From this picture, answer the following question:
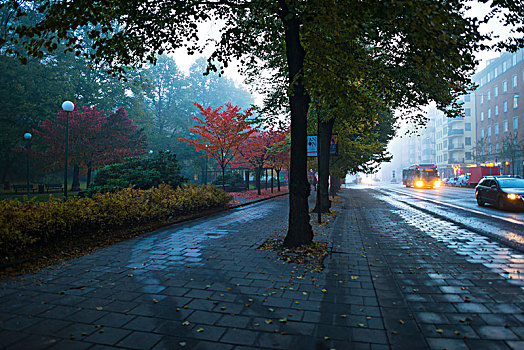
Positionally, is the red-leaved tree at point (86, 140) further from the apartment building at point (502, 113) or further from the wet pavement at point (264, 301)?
the apartment building at point (502, 113)

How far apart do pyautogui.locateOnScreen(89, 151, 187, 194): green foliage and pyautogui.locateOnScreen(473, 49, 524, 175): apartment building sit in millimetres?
49771

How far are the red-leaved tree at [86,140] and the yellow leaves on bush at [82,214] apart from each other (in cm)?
1743

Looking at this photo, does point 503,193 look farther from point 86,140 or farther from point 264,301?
point 86,140

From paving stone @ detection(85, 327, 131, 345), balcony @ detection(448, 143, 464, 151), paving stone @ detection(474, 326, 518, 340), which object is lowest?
paving stone @ detection(474, 326, 518, 340)

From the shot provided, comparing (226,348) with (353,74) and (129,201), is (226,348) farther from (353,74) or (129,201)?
(129,201)

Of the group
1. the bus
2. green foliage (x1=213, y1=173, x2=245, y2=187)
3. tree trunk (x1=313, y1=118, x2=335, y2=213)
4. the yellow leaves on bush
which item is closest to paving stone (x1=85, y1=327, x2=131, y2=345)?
the yellow leaves on bush

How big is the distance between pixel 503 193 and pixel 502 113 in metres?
55.9

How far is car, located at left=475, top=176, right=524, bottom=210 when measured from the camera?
568 inches

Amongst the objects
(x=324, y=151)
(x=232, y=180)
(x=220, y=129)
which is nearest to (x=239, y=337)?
(x=324, y=151)

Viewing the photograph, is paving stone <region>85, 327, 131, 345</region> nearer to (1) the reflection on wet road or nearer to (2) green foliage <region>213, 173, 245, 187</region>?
(1) the reflection on wet road

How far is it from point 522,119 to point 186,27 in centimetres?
6327

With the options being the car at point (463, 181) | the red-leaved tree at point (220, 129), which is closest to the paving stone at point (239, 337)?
the red-leaved tree at point (220, 129)

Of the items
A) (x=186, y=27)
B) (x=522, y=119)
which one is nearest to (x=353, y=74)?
(x=186, y=27)

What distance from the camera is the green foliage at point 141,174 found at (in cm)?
1441
